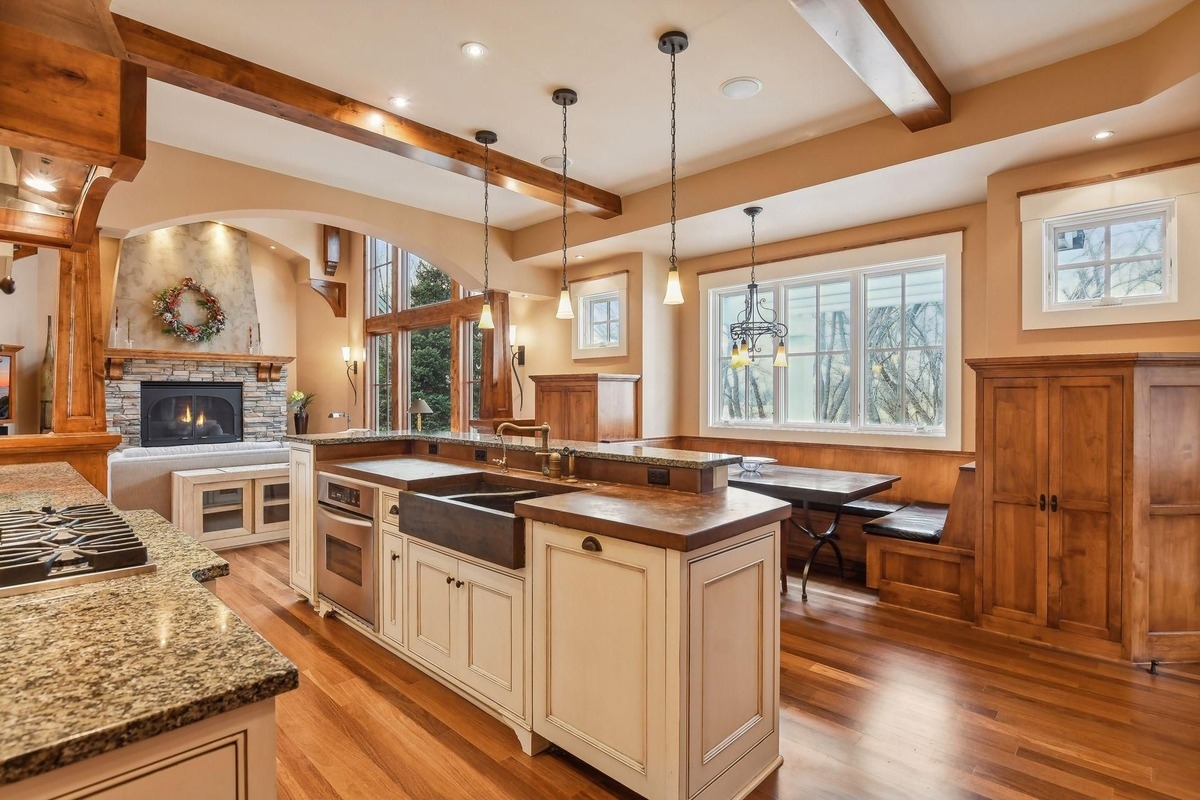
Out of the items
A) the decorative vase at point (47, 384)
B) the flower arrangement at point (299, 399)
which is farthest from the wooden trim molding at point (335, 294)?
the decorative vase at point (47, 384)

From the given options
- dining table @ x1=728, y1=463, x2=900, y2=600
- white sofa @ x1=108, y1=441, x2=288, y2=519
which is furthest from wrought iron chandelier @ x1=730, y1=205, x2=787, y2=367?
white sofa @ x1=108, y1=441, x2=288, y2=519

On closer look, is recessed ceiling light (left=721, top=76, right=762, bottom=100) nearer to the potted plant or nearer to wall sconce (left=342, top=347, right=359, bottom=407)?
wall sconce (left=342, top=347, right=359, bottom=407)

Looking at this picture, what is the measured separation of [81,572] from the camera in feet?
3.83

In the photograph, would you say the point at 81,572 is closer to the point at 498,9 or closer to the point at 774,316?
the point at 498,9

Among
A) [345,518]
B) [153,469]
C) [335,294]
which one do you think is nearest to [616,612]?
[345,518]

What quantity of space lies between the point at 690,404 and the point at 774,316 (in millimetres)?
1195

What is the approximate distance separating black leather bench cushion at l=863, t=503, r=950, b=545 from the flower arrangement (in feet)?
28.5

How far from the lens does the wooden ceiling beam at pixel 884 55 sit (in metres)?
2.40

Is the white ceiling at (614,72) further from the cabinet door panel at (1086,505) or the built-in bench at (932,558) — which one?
the built-in bench at (932,558)

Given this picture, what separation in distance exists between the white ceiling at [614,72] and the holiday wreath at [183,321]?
15.7 ft

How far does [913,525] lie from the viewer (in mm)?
3834

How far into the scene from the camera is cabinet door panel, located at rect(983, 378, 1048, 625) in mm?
3258

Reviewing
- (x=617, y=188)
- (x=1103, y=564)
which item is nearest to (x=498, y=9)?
(x=617, y=188)

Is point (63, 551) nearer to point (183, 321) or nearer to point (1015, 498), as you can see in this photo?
point (1015, 498)
